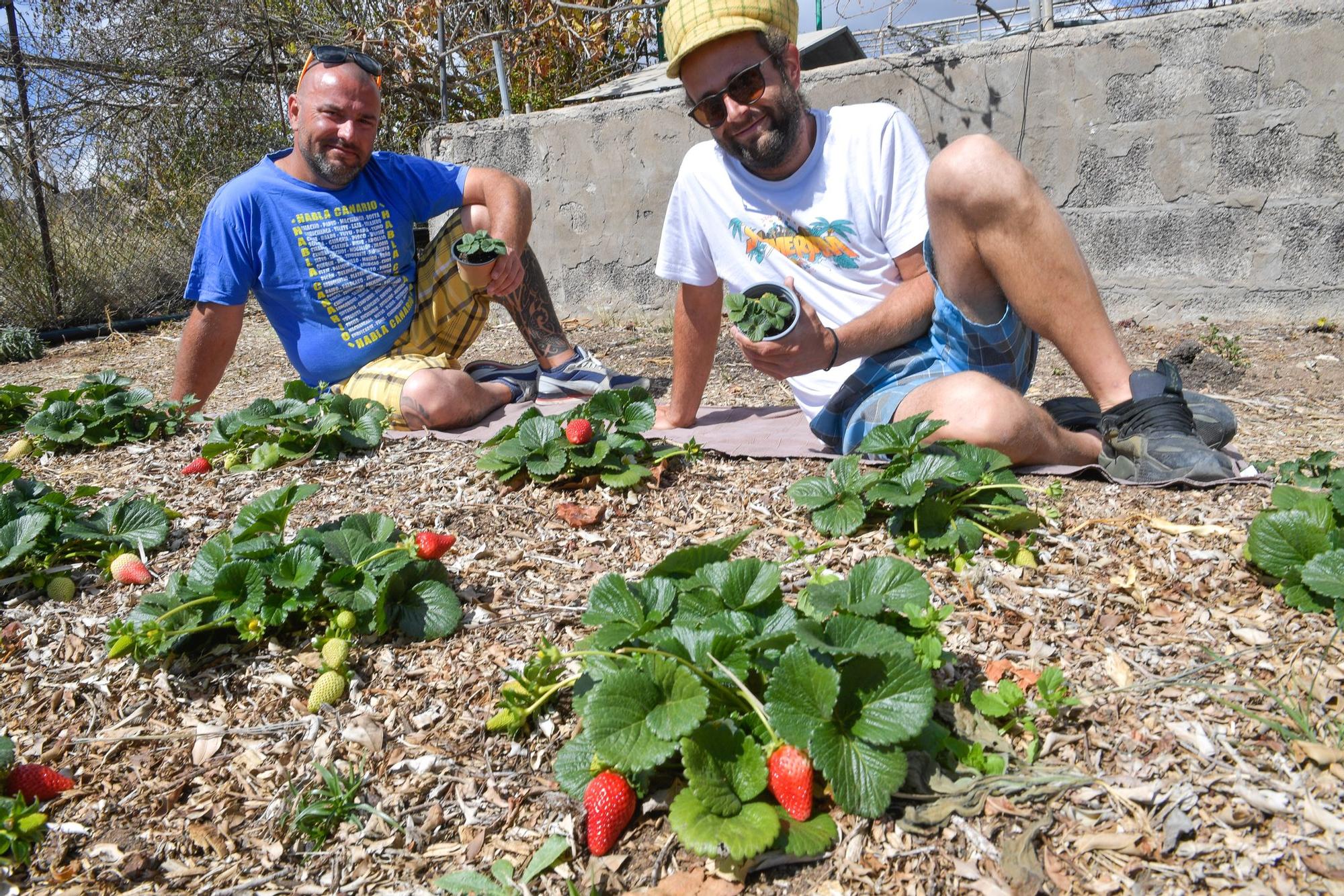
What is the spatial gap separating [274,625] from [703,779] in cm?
89

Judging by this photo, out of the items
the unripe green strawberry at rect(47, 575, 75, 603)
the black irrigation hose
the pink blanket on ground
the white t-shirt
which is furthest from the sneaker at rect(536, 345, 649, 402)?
the black irrigation hose

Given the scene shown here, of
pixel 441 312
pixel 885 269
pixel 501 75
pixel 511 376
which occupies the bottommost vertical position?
pixel 511 376

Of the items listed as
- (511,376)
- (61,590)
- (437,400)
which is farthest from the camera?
(511,376)

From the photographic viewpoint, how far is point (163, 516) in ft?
7.29

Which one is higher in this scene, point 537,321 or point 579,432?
point 537,321

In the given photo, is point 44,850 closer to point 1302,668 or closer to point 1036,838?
point 1036,838

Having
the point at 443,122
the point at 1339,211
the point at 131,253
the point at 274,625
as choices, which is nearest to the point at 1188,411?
the point at 274,625

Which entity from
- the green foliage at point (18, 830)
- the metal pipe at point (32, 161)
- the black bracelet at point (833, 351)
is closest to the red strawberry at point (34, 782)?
the green foliage at point (18, 830)

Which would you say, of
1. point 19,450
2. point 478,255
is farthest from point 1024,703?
point 19,450

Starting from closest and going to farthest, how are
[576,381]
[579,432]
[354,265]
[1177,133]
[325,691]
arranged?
[325,691] → [579,432] → [354,265] → [576,381] → [1177,133]

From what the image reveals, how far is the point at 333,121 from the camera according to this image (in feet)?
10.5

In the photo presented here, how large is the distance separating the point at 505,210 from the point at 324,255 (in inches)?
27.4

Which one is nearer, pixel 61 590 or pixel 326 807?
pixel 326 807

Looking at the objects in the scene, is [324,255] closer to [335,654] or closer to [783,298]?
[783,298]
